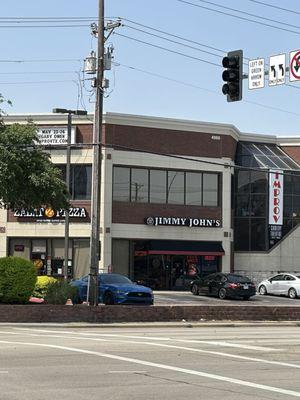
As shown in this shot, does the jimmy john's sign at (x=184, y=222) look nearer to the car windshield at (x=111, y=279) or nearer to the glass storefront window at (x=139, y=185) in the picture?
the glass storefront window at (x=139, y=185)

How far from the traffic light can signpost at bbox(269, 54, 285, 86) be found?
0.86 m

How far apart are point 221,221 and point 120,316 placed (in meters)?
20.9

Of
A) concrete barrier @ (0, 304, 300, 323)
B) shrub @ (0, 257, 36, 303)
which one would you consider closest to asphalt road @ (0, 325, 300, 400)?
concrete barrier @ (0, 304, 300, 323)

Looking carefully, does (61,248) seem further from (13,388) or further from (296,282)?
(13,388)

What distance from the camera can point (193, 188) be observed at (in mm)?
44188

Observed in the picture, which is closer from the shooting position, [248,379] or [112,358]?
[248,379]

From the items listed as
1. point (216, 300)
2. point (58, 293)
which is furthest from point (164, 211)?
point (58, 293)

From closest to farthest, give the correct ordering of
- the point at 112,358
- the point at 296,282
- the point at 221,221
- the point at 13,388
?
1. the point at 13,388
2. the point at 112,358
3. the point at 296,282
4. the point at 221,221

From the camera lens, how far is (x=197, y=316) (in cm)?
2558

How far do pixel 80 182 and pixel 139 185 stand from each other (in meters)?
3.78

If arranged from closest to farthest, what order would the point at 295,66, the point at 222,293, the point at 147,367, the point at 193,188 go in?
1. the point at 147,367
2. the point at 295,66
3. the point at 222,293
4. the point at 193,188

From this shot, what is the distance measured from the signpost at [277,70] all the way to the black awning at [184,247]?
25.1 metres

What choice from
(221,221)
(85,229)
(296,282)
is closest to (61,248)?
(85,229)

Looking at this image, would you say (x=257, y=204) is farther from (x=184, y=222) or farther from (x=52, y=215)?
(x=52, y=215)
